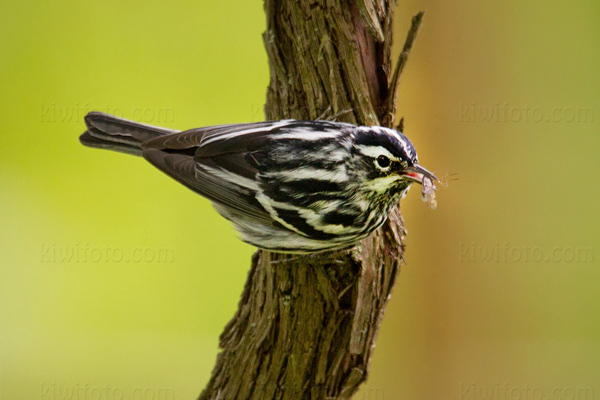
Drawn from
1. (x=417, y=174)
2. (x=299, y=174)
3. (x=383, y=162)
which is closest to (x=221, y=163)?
(x=299, y=174)

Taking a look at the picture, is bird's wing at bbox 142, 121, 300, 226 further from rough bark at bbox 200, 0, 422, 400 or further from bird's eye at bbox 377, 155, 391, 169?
bird's eye at bbox 377, 155, 391, 169

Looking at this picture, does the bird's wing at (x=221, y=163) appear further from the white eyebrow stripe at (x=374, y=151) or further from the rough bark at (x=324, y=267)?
the white eyebrow stripe at (x=374, y=151)

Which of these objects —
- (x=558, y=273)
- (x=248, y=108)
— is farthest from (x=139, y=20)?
(x=558, y=273)

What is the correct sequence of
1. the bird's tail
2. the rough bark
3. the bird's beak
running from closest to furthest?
the bird's beak
the rough bark
the bird's tail

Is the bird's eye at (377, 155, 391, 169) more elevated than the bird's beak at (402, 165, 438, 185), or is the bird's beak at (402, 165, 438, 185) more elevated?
the bird's eye at (377, 155, 391, 169)

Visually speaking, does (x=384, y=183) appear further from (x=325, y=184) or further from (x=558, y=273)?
(x=558, y=273)

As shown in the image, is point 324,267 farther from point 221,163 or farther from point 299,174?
point 221,163

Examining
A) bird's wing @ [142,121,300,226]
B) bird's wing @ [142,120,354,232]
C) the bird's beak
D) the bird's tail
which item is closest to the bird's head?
the bird's beak
